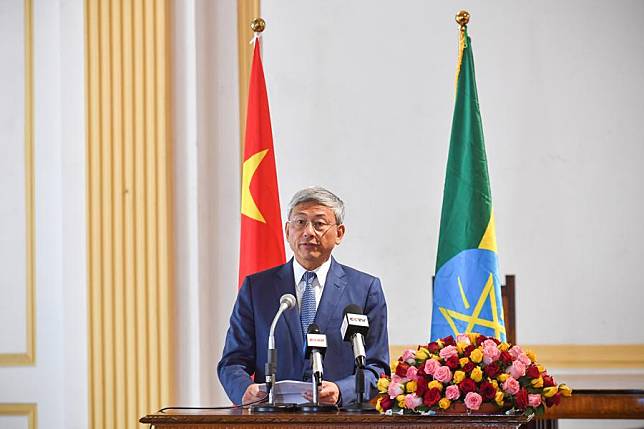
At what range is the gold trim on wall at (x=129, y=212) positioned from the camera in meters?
5.61

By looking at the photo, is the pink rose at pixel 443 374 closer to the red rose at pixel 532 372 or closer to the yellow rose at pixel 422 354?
the yellow rose at pixel 422 354

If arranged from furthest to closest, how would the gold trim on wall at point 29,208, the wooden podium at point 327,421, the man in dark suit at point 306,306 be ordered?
the gold trim on wall at point 29,208, the man in dark suit at point 306,306, the wooden podium at point 327,421

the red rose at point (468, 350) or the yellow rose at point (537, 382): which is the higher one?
the red rose at point (468, 350)

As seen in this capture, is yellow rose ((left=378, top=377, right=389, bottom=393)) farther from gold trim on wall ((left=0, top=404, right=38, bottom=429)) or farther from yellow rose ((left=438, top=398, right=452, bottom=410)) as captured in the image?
gold trim on wall ((left=0, top=404, right=38, bottom=429))

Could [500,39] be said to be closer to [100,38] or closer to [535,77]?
[535,77]

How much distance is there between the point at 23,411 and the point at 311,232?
263 centimetres

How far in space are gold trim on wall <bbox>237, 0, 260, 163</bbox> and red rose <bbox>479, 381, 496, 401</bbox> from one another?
326cm

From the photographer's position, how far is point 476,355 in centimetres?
307

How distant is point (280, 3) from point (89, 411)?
8.13 feet

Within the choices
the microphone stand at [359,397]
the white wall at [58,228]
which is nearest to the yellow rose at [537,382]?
the microphone stand at [359,397]

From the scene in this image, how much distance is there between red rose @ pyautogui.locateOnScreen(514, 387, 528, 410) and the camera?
3.03 metres

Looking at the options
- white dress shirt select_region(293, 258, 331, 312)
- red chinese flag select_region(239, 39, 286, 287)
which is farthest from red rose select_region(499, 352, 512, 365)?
red chinese flag select_region(239, 39, 286, 287)

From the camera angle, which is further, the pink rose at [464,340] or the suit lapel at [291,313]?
the suit lapel at [291,313]

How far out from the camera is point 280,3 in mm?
6117
